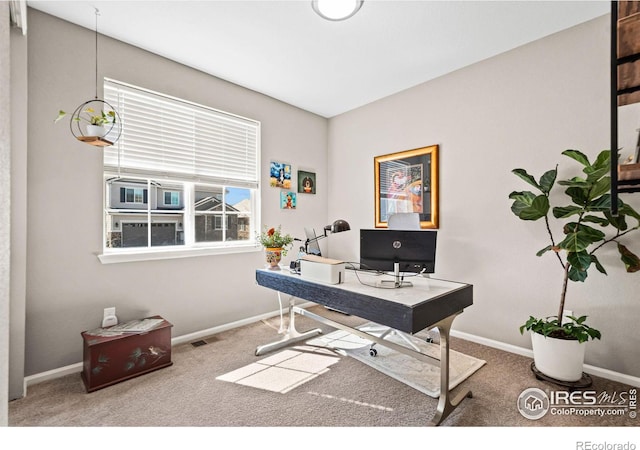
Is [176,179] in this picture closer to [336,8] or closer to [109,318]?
[109,318]

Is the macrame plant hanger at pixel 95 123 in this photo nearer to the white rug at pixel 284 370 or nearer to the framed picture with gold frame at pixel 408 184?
the white rug at pixel 284 370

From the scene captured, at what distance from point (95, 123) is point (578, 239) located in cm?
356

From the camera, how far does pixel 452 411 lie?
5.96 feet

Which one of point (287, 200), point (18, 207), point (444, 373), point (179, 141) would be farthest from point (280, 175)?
point (444, 373)

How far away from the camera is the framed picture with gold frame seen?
318 centimetres

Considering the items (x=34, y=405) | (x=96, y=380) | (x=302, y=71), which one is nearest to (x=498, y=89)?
(x=302, y=71)

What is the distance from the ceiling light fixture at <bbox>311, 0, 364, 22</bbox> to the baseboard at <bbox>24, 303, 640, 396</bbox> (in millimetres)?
3054

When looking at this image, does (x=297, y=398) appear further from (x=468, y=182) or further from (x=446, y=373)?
(x=468, y=182)

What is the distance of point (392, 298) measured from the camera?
1680 mm

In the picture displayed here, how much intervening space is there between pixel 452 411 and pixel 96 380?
245cm

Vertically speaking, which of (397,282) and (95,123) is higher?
(95,123)

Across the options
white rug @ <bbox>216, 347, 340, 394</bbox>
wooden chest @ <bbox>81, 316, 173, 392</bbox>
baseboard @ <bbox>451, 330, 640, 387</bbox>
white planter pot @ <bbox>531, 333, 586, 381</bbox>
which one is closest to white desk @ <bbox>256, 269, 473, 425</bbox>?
white rug @ <bbox>216, 347, 340, 394</bbox>

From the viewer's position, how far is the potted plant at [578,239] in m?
1.98

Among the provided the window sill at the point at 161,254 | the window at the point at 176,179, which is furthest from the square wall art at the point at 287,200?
the window sill at the point at 161,254
